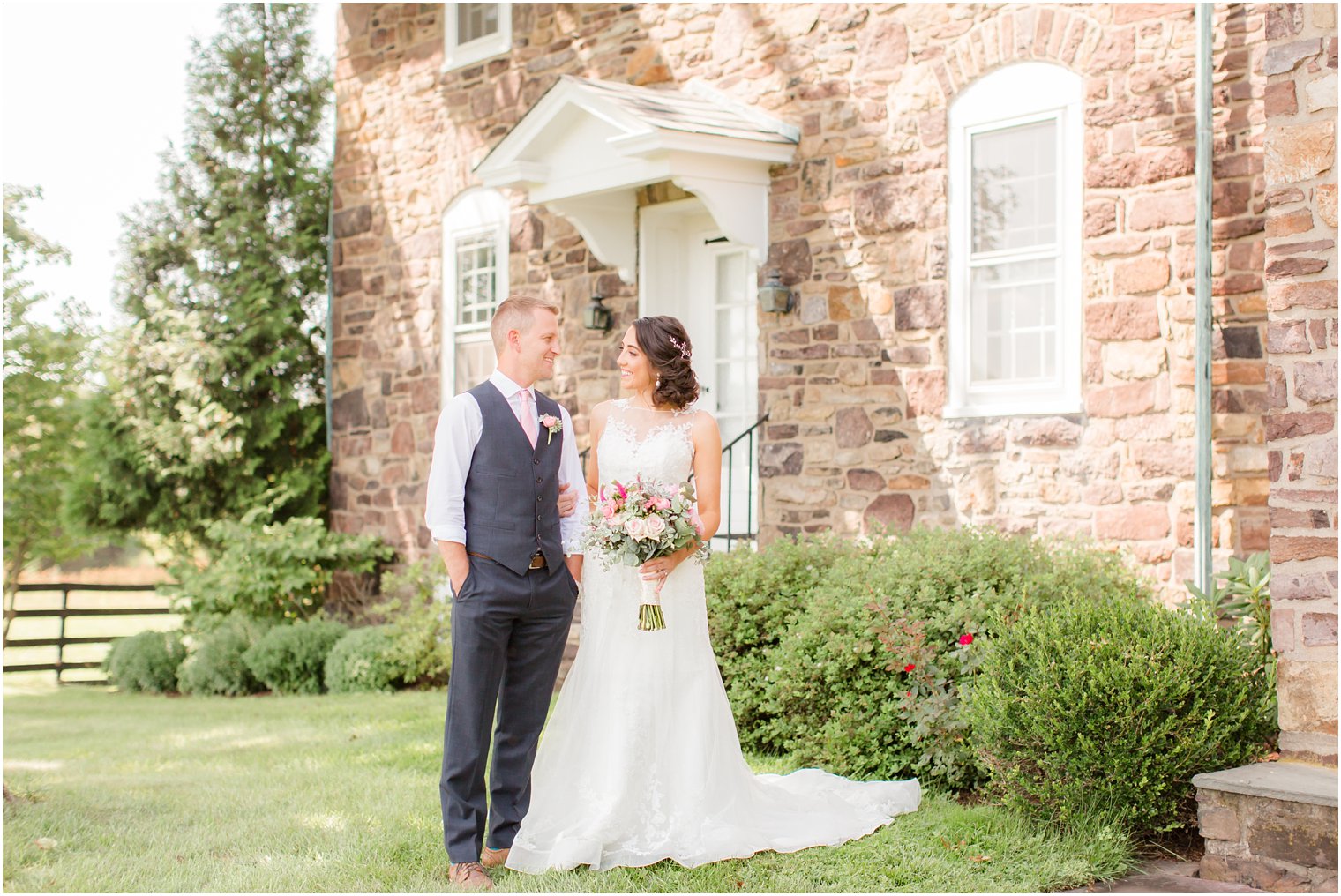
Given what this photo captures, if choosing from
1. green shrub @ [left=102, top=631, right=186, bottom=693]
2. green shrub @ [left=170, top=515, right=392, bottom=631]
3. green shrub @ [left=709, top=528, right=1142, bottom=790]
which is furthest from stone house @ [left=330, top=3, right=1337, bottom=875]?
green shrub @ [left=102, top=631, right=186, bottom=693]

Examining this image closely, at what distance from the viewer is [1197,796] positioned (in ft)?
16.1

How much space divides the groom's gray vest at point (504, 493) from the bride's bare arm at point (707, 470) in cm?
62

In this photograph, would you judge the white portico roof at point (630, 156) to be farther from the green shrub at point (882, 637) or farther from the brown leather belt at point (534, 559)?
the brown leather belt at point (534, 559)

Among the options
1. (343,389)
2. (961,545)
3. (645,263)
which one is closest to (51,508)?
(343,389)

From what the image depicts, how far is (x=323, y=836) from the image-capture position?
5387 mm

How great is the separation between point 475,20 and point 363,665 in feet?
18.9

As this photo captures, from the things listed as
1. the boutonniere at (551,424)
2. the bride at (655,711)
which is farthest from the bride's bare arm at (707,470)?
the boutonniere at (551,424)

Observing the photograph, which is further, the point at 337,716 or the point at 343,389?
the point at 343,389

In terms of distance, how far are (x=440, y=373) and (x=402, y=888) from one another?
7.72 metres

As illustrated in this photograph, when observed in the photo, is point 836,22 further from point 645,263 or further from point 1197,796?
point 1197,796

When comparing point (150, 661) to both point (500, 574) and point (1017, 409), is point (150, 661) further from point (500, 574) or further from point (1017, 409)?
point (500, 574)

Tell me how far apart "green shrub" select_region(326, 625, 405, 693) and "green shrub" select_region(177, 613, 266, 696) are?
0.97 meters

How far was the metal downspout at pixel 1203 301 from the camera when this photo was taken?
686 centimetres

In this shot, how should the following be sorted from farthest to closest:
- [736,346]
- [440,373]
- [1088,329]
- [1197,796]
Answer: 1. [440,373]
2. [736,346]
3. [1088,329]
4. [1197,796]
